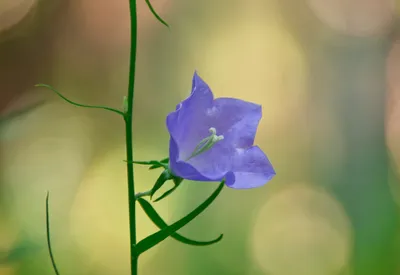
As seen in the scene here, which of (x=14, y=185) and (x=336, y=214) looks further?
(x=336, y=214)

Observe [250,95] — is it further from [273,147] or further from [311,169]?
[311,169]

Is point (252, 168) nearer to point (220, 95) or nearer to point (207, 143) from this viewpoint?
point (207, 143)

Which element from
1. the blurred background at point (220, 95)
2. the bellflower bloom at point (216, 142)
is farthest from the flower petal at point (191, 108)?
the blurred background at point (220, 95)

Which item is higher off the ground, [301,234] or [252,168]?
[252,168]

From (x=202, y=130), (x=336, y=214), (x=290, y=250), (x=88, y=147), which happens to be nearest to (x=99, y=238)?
(x=88, y=147)

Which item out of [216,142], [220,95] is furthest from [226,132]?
[220,95]

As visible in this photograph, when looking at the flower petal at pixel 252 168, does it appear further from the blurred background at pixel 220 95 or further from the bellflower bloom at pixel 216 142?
the blurred background at pixel 220 95

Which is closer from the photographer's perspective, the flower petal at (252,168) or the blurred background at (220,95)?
the flower petal at (252,168)
